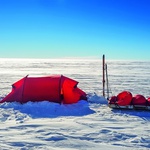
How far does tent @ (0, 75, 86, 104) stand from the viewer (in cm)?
1118

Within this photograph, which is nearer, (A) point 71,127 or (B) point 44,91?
(A) point 71,127

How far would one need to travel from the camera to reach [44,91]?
37.0ft

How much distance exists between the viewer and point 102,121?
8523 mm

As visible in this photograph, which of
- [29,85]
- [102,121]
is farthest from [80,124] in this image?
[29,85]

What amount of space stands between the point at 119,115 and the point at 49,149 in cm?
429

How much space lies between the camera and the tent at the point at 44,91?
11.2 metres

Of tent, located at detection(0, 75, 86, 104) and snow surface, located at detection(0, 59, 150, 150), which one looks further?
tent, located at detection(0, 75, 86, 104)

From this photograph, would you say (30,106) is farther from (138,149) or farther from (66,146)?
(138,149)

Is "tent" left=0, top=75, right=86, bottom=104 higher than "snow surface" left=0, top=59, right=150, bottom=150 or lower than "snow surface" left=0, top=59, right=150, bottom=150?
higher

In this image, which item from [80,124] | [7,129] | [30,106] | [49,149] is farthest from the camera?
[30,106]

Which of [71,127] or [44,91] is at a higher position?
[44,91]

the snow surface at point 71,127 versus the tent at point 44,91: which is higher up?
the tent at point 44,91

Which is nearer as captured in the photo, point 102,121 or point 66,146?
point 66,146

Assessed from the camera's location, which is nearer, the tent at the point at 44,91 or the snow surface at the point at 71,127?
the snow surface at the point at 71,127
